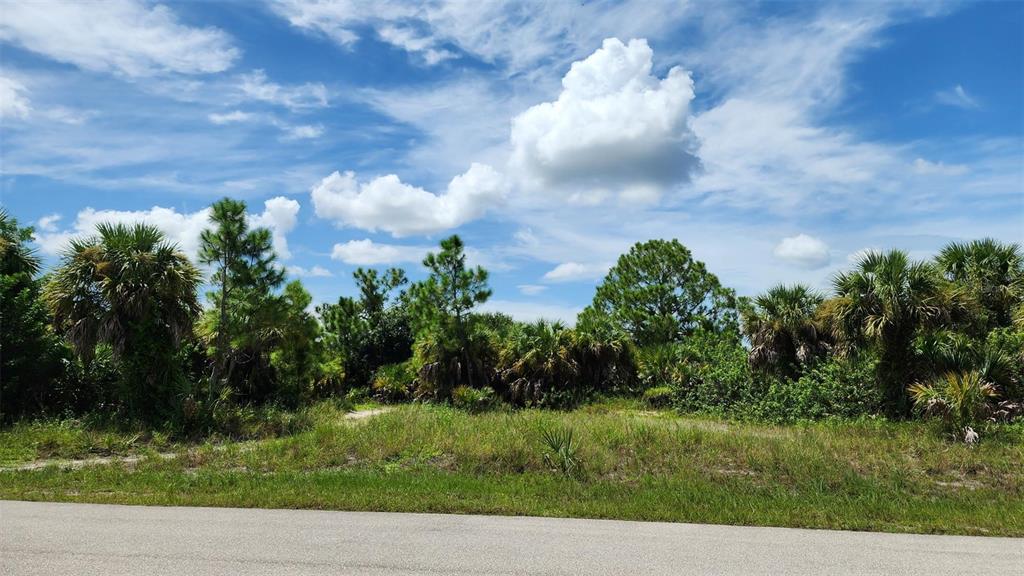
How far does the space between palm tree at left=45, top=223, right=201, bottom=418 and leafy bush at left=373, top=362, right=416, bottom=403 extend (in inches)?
436

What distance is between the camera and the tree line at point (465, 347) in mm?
→ 16781

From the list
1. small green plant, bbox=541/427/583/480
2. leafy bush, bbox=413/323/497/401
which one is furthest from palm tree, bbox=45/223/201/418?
small green plant, bbox=541/427/583/480

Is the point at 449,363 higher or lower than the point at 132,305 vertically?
lower

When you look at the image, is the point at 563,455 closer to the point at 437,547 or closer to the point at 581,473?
the point at 581,473

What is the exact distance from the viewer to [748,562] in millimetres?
6078

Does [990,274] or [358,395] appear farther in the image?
[358,395]

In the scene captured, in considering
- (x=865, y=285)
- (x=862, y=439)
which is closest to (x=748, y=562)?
(x=862, y=439)

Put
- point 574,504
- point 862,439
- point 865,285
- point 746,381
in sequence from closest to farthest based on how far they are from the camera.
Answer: point 574,504 < point 862,439 < point 865,285 < point 746,381

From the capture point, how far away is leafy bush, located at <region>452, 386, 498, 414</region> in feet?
80.8

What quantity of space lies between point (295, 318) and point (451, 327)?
6.38m

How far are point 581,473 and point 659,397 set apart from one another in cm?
1473

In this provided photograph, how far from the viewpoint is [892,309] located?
53.4ft

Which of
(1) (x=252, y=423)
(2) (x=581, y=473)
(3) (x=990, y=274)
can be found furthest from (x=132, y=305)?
(3) (x=990, y=274)

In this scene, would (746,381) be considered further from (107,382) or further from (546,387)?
(107,382)
